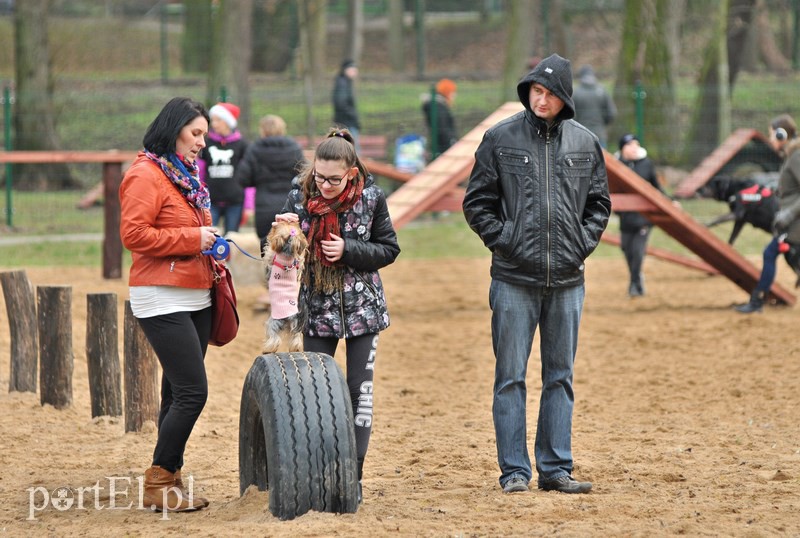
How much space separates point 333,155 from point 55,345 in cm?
298

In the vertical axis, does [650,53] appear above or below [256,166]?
above

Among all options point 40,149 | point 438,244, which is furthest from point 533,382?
point 40,149

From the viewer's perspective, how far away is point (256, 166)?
34.4ft

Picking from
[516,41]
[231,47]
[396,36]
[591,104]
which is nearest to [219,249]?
[591,104]

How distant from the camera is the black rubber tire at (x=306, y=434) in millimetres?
4875

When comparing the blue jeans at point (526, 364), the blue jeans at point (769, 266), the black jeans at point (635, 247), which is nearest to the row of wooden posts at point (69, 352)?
the blue jeans at point (526, 364)

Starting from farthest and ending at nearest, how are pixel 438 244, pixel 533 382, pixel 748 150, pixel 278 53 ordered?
1. pixel 278 53
2. pixel 748 150
3. pixel 438 244
4. pixel 533 382

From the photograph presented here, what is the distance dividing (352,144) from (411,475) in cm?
176

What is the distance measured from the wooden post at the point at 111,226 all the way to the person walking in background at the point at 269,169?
2.31 m

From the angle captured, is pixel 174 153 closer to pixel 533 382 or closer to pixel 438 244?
pixel 533 382

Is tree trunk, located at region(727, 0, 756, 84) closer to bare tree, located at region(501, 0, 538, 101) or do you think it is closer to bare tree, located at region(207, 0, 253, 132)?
bare tree, located at region(501, 0, 538, 101)

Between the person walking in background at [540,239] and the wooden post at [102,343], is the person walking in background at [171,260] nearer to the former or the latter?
the person walking in background at [540,239]

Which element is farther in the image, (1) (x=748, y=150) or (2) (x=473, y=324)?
(1) (x=748, y=150)

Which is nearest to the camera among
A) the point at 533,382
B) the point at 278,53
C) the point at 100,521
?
the point at 100,521
